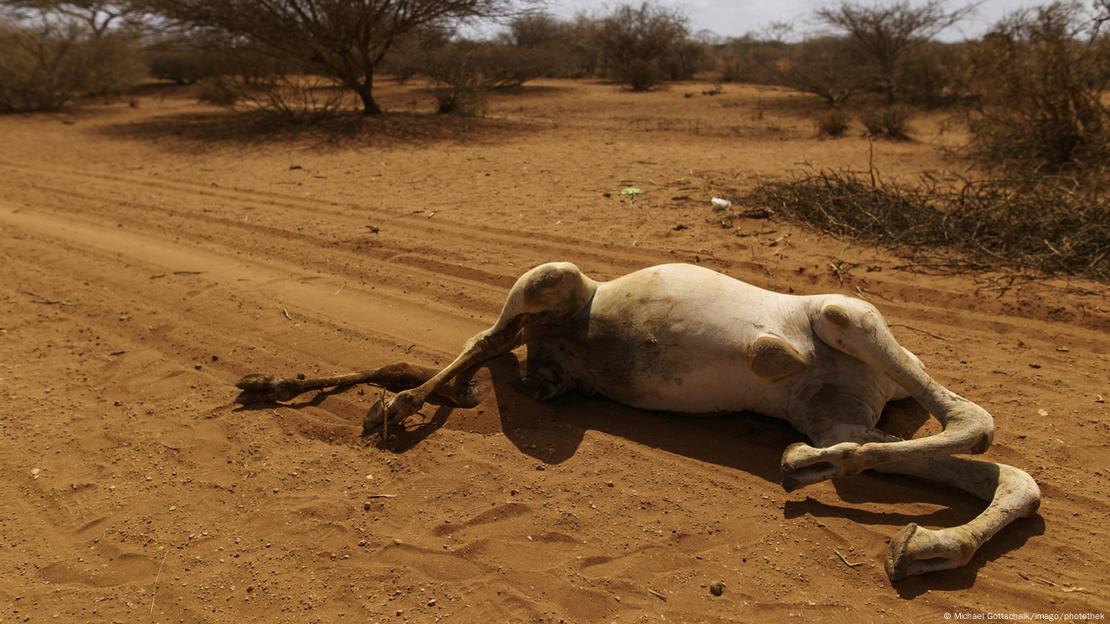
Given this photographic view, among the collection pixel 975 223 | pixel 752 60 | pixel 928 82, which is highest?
pixel 752 60

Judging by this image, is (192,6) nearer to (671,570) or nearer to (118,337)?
(118,337)

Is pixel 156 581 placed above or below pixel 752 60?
below

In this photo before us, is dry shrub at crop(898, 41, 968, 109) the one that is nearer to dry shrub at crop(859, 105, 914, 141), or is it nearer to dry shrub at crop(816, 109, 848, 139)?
dry shrub at crop(859, 105, 914, 141)

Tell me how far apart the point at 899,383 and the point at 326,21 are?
14.0m

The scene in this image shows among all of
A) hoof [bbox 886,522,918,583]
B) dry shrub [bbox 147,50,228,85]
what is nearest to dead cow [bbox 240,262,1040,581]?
hoof [bbox 886,522,918,583]

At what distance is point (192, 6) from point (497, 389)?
47.3ft

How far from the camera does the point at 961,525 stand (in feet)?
8.51

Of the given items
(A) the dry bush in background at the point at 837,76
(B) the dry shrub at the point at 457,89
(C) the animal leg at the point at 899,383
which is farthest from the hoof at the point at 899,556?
(A) the dry bush in background at the point at 837,76

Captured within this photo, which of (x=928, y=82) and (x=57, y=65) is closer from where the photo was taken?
(x=928, y=82)

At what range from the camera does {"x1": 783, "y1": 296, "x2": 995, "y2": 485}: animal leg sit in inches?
103

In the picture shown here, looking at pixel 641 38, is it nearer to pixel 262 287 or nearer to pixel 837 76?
pixel 837 76

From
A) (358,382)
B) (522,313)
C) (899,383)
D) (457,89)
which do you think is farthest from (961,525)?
(457,89)

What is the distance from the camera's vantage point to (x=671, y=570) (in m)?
2.52

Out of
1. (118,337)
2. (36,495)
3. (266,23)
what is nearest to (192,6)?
(266,23)
